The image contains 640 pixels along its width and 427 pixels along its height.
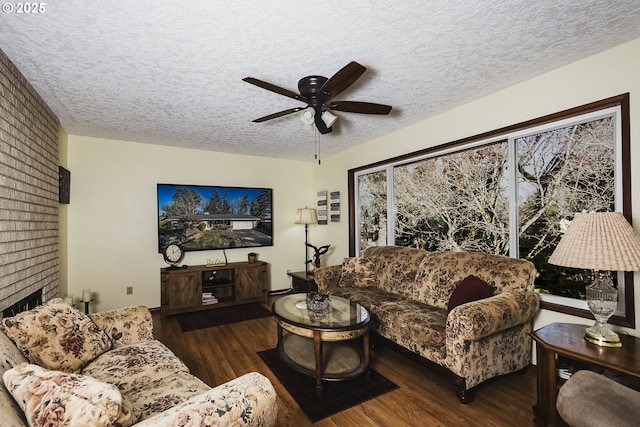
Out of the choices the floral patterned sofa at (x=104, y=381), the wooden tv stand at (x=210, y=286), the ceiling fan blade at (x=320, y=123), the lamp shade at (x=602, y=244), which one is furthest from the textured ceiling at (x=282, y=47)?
the wooden tv stand at (x=210, y=286)

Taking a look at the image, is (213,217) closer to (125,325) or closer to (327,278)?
(327,278)

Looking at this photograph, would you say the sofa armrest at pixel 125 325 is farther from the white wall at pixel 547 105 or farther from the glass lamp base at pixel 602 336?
the white wall at pixel 547 105

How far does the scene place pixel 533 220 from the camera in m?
2.57

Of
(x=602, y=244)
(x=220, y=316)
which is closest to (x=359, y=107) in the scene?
(x=602, y=244)

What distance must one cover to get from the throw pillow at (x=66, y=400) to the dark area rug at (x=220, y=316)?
9.17 feet

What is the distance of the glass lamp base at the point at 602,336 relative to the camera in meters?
1.69

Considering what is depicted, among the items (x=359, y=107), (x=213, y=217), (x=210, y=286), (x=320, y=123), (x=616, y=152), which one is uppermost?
(x=359, y=107)

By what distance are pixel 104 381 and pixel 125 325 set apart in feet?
1.88

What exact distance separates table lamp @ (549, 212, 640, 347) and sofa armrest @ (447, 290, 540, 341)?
1.35ft

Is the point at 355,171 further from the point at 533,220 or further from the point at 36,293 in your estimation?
the point at 36,293

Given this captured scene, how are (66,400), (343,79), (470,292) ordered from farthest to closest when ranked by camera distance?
(470,292) < (343,79) < (66,400)

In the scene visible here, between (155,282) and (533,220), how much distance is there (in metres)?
4.76

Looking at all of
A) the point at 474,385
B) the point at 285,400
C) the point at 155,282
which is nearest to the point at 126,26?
the point at 285,400

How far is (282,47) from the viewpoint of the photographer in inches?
77.9
